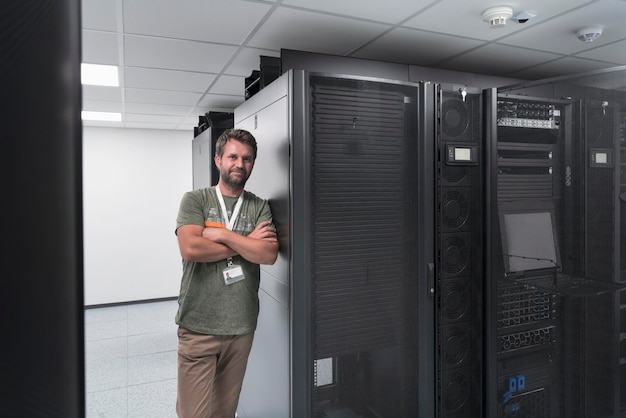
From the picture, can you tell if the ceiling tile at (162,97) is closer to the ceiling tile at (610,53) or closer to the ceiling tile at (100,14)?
the ceiling tile at (100,14)

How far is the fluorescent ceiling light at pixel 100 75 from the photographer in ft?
9.53

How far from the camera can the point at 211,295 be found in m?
1.84

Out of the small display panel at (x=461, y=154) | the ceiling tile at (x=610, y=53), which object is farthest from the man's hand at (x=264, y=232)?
the ceiling tile at (x=610, y=53)

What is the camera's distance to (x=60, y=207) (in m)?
0.21

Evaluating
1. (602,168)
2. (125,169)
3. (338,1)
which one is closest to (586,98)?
(602,168)

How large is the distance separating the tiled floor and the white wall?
373mm

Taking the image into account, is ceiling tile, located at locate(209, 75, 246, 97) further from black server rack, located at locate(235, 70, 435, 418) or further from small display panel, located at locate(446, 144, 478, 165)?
small display panel, located at locate(446, 144, 478, 165)

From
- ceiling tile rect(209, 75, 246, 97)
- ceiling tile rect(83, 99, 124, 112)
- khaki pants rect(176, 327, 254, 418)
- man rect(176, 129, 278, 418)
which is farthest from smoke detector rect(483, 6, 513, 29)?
ceiling tile rect(83, 99, 124, 112)

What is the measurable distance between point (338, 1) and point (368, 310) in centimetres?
138

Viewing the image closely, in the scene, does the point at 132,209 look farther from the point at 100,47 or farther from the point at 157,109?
the point at 100,47

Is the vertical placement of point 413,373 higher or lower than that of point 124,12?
lower

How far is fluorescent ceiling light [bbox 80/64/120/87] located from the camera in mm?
2904

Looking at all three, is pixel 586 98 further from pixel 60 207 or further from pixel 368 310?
pixel 60 207

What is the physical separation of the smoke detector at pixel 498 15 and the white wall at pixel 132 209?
4676 millimetres
